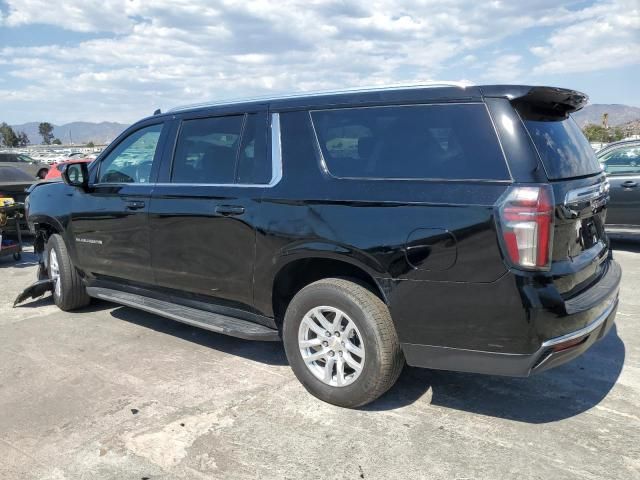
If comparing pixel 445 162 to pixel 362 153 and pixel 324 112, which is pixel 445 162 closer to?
pixel 362 153

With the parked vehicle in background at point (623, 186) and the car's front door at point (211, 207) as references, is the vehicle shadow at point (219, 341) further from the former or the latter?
the parked vehicle in background at point (623, 186)

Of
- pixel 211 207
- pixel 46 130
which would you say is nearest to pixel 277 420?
pixel 211 207

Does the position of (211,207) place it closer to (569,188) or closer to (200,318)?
(200,318)

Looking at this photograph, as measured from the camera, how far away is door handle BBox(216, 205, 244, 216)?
385 centimetres

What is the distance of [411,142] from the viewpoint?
324cm

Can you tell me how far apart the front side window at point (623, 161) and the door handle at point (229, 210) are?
675cm

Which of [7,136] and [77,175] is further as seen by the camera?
[7,136]

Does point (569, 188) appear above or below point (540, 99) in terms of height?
below

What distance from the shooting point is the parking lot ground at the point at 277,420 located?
2.91 metres

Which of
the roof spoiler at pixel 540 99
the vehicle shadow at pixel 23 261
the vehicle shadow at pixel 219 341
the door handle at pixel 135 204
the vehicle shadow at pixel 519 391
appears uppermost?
the roof spoiler at pixel 540 99

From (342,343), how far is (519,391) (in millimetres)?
1276

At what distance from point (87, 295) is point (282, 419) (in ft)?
10.8

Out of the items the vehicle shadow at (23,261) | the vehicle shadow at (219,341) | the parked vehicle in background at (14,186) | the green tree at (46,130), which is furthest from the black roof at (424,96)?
the green tree at (46,130)

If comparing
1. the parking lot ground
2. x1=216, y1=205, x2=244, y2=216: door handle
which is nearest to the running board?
the parking lot ground
